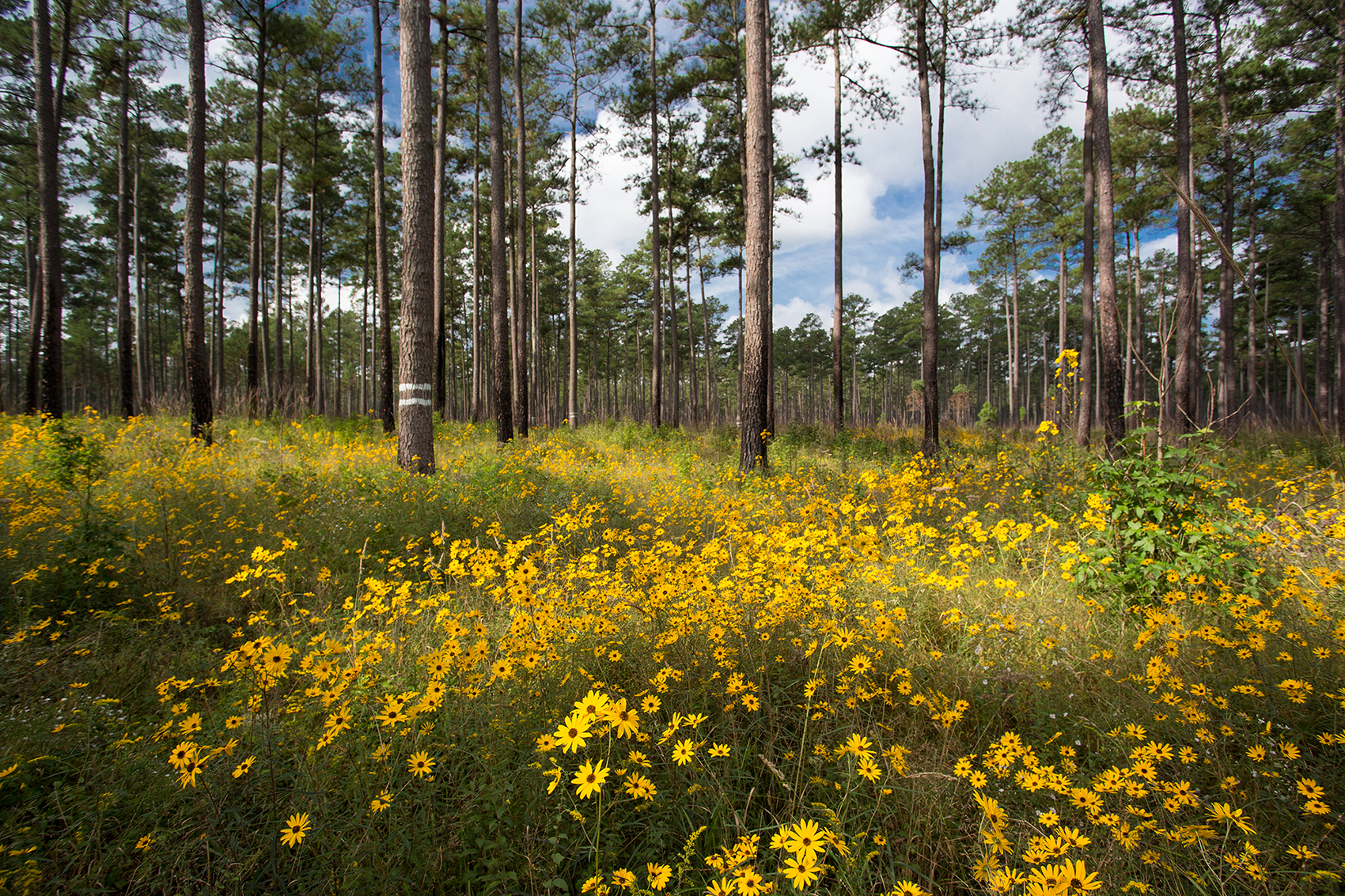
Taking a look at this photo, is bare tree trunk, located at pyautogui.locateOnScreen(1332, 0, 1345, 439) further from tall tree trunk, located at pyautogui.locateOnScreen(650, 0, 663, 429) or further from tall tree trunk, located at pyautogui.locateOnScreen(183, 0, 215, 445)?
tall tree trunk, located at pyautogui.locateOnScreen(183, 0, 215, 445)

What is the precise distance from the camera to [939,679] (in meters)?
2.82

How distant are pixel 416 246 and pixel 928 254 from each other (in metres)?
10.2

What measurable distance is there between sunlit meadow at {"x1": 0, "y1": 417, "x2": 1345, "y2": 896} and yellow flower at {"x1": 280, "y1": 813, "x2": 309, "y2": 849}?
16 millimetres

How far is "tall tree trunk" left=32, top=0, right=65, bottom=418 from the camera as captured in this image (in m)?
9.58

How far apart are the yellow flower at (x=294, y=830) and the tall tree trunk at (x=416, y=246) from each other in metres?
4.96

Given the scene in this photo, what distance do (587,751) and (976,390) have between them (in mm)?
66545

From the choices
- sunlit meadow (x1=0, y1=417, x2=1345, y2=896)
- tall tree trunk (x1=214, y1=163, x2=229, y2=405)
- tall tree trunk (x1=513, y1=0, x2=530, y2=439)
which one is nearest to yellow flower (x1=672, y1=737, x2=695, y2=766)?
sunlit meadow (x1=0, y1=417, x2=1345, y2=896)

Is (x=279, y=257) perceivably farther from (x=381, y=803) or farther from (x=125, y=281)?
(x=381, y=803)

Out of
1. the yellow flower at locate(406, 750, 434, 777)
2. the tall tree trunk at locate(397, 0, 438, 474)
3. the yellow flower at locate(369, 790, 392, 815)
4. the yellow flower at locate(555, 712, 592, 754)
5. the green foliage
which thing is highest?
the tall tree trunk at locate(397, 0, 438, 474)

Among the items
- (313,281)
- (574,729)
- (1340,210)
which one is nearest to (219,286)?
(313,281)

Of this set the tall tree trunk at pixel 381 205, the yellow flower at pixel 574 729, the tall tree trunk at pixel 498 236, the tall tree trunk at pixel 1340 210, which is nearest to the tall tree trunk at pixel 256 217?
the tall tree trunk at pixel 381 205

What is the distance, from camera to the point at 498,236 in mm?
10594

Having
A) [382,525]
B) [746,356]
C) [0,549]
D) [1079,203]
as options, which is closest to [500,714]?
[382,525]

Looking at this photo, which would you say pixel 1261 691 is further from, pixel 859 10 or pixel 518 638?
pixel 859 10
